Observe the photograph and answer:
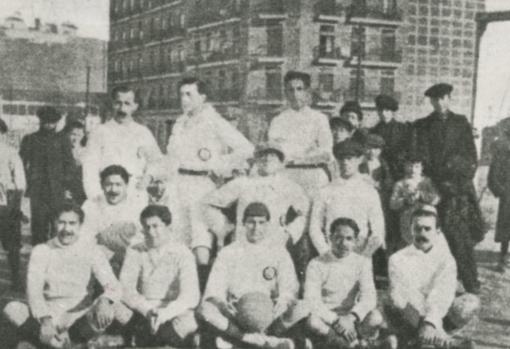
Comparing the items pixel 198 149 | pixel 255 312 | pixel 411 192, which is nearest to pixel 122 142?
pixel 198 149

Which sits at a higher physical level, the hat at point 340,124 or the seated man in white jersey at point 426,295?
the hat at point 340,124

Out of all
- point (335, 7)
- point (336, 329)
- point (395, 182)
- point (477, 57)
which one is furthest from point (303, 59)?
point (336, 329)

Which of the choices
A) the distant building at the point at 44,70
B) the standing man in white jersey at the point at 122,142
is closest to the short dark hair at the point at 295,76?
the standing man in white jersey at the point at 122,142

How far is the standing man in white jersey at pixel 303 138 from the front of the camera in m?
3.67

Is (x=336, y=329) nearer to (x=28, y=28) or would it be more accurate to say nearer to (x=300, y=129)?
(x=300, y=129)

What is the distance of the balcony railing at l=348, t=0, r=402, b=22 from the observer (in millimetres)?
4680

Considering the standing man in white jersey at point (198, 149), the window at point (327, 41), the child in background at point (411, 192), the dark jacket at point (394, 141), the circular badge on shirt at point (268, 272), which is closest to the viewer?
the circular badge on shirt at point (268, 272)

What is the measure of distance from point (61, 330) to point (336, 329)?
1096mm

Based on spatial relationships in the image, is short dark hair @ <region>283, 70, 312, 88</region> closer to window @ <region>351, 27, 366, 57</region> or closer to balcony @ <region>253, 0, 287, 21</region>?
window @ <region>351, 27, 366, 57</region>

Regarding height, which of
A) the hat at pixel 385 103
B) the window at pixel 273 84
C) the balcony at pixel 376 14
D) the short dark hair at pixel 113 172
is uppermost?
the balcony at pixel 376 14

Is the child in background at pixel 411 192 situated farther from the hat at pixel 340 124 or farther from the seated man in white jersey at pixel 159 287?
the seated man in white jersey at pixel 159 287

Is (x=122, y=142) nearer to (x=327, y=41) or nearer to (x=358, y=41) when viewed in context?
(x=327, y=41)

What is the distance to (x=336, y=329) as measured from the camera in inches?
112

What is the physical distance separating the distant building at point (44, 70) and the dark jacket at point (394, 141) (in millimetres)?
1903
